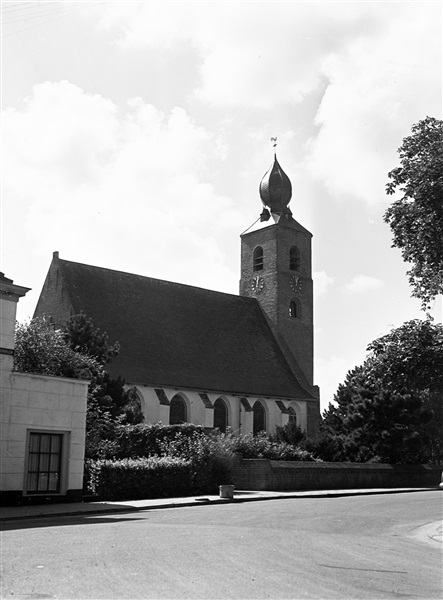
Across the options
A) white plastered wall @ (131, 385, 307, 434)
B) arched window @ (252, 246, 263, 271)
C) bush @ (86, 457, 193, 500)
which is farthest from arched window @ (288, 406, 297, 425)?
bush @ (86, 457, 193, 500)

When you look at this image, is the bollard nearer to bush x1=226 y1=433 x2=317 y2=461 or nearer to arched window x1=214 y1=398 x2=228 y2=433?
bush x1=226 y1=433 x2=317 y2=461

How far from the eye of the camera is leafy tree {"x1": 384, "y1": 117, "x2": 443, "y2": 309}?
1945cm

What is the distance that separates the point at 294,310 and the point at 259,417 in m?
11.4

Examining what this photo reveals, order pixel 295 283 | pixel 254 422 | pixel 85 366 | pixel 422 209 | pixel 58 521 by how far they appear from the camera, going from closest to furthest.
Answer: pixel 58 521 → pixel 422 209 → pixel 85 366 → pixel 254 422 → pixel 295 283

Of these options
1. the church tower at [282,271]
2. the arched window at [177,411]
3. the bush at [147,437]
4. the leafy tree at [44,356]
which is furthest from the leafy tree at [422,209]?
the church tower at [282,271]

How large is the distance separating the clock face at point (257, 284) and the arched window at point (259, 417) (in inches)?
454

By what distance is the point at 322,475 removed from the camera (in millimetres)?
35375

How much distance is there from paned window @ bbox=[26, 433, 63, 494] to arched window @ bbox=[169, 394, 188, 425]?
29.5 metres

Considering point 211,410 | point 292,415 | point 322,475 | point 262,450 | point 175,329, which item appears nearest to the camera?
point 322,475

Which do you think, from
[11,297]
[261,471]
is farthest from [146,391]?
→ [11,297]

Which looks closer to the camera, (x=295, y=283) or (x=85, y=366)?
(x=85, y=366)

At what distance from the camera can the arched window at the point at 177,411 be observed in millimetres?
52188

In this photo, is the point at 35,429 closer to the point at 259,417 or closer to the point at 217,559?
the point at 217,559

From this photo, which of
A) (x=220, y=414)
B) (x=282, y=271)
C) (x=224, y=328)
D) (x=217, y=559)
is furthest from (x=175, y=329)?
(x=217, y=559)
